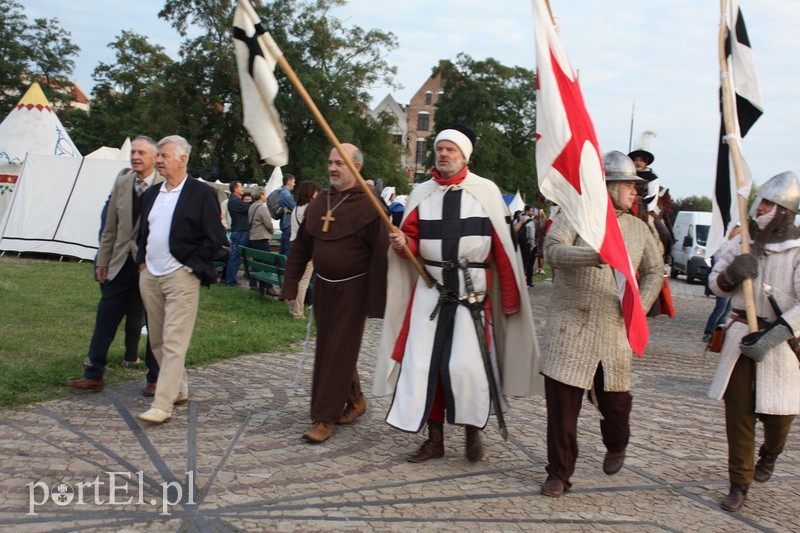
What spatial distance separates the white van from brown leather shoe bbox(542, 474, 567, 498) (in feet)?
69.8

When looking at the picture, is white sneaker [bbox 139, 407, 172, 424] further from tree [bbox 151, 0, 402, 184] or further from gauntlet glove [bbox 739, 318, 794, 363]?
tree [bbox 151, 0, 402, 184]

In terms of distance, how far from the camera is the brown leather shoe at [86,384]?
19.9ft

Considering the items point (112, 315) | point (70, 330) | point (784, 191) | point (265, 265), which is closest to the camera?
point (784, 191)

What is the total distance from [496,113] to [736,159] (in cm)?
6017

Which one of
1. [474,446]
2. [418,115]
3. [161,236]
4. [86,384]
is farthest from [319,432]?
[418,115]

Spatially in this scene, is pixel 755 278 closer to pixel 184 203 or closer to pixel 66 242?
pixel 184 203

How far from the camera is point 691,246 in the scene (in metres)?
26.1

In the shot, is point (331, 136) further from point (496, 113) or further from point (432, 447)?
point (496, 113)

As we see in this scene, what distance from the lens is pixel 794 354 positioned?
4324 millimetres

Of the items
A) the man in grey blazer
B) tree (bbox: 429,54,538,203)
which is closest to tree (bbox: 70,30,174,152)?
tree (bbox: 429,54,538,203)

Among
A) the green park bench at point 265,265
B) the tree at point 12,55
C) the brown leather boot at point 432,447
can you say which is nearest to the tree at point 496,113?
the tree at point 12,55

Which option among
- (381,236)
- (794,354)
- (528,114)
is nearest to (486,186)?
(381,236)

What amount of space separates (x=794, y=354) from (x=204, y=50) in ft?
134

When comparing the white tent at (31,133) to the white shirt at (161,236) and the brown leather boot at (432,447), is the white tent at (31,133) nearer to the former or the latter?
the white shirt at (161,236)
